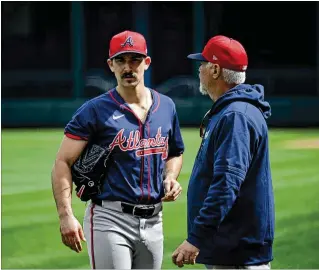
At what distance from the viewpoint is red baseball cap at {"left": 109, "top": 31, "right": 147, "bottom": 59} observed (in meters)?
5.36

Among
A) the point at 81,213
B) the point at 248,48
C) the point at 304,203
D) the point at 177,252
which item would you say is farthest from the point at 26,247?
the point at 248,48

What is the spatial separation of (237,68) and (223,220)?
0.77 meters

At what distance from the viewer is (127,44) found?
211 inches

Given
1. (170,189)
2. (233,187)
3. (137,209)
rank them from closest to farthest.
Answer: (233,187) → (137,209) → (170,189)

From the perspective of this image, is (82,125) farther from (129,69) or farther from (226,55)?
(226,55)

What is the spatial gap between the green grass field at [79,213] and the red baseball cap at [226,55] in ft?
12.7

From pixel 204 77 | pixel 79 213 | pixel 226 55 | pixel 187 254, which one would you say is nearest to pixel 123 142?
pixel 204 77

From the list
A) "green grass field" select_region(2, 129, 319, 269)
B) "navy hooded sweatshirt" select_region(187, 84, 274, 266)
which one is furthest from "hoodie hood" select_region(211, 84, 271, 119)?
"green grass field" select_region(2, 129, 319, 269)

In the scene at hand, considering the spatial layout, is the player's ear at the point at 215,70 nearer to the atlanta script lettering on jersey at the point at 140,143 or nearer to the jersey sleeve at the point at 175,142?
the atlanta script lettering on jersey at the point at 140,143

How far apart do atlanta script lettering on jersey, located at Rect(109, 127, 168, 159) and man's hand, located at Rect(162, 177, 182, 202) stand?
0.57 ft

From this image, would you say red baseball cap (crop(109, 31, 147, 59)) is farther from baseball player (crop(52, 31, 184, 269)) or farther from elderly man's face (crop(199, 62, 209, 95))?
elderly man's face (crop(199, 62, 209, 95))

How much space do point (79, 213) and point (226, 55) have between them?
6854 millimetres

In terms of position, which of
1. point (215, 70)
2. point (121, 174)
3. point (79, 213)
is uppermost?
point (215, 70)

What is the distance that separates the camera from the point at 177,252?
4531 mm
